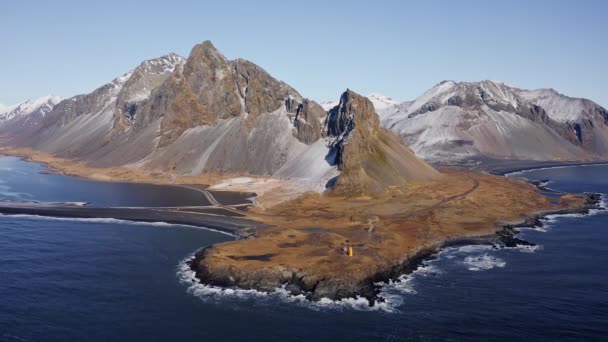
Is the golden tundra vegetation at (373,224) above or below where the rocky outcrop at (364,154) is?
below

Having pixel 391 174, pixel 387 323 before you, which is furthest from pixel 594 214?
→ pixel 387 323

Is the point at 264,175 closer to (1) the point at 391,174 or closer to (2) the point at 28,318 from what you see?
(1) the point at 391,174

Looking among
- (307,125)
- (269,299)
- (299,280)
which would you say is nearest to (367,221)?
(299,280)

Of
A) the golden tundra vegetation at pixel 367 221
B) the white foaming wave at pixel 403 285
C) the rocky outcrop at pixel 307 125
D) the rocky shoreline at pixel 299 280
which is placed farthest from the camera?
the rocky outcrop at pixel 307 125

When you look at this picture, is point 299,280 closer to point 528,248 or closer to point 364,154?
point 528,248

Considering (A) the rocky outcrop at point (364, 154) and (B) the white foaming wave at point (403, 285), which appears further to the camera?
(A) the rocky outcrop at point (364, 154)

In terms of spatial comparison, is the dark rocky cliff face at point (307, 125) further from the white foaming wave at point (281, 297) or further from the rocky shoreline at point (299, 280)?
the white foaming wave at point (281, 297)

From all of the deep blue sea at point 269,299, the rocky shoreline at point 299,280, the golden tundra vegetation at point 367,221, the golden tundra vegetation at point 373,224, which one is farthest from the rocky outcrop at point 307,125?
the rocky shoreline at point 299,280
